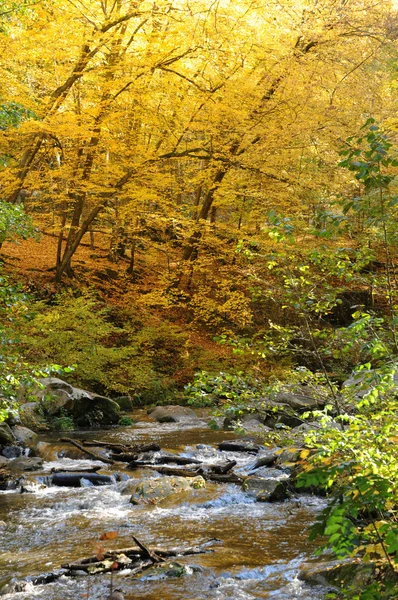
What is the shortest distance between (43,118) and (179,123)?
3.77 metres

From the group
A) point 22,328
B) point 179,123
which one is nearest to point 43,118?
point 179,123

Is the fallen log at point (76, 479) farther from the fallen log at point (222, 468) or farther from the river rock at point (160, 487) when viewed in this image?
the fallen log at point (222, 468)

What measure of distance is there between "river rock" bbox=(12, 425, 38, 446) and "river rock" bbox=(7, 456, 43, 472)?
1358 mm

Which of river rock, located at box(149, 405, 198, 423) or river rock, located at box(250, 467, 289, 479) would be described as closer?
river rock, located at box(250, 467, 289, 479)

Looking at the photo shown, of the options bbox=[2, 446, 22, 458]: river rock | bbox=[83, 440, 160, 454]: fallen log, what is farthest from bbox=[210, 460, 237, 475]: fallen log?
bbox=[2, 446, 22, 458]: river rock

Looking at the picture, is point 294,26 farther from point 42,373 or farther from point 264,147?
point 42,373

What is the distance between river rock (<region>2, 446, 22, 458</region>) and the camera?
30.0 feet

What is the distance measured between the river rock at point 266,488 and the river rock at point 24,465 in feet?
9.93

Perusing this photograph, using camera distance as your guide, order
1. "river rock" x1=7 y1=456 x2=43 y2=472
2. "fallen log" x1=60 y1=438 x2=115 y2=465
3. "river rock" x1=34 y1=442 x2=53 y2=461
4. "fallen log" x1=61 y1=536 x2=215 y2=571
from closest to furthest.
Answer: "fallen log" x1=61 y1=536 x2=215 y2=571 → "river rock" x1=7 y1=456 x2=43 y2=472 → "fallen log" x1=60 y1=438 x2=115 y2=465 → "river rock" x1=34 y1=442 x2=53 y2=461

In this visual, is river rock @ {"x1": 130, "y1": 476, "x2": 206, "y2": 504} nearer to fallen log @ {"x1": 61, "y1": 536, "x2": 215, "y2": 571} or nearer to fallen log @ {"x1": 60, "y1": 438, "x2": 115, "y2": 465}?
fallen log @ {"x1": 60, "y1": 438, "x2": 115, "y2": 465}

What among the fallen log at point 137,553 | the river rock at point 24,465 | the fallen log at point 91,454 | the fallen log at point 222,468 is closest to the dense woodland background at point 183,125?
the fallen log at point 91,454

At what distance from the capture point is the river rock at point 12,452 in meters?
9.15

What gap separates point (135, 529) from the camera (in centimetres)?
601

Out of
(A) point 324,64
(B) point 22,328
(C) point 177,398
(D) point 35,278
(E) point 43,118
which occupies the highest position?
(A) point 324,64
